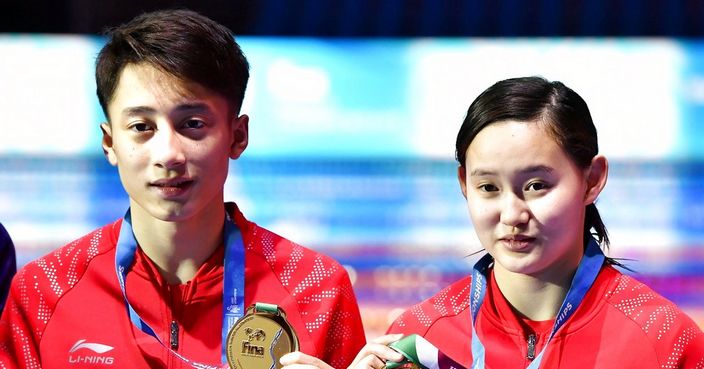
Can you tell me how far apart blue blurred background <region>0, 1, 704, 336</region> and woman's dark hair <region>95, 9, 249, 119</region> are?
4.81 m

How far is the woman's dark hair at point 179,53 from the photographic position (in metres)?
2.49

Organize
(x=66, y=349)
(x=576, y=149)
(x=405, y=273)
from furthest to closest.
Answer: (x=405, y=273)
(x=66, y=349)
(x=576, y=149)

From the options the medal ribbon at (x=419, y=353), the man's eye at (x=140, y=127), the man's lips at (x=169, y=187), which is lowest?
the medal ribbon at (x=419, y=353)

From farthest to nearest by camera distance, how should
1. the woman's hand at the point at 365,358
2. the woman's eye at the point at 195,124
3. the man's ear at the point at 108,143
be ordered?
the man's ear at the point at 108,143
the woman's eye at the point at 195,124
the woman's hand at the point at 365,358

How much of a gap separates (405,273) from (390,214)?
104 cm

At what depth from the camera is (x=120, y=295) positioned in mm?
2594

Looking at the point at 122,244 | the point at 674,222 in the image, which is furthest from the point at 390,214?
the point at 122,244

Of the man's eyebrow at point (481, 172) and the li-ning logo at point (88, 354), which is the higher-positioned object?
the man's eyebrow at point (481, 172)

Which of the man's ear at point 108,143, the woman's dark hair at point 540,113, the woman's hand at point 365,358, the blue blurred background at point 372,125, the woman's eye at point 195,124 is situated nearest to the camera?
the woman's hand at point 365,358

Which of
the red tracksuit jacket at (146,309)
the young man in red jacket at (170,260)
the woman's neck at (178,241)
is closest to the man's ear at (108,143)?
the young man in red jacket at (170,260)

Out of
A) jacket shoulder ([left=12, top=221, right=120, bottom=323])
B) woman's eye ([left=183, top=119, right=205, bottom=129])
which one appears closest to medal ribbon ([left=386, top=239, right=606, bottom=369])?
woman's eye ([left=183, top=119, right=205, bottom=129])

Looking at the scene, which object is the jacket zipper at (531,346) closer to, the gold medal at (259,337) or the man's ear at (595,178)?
the man's ear at (595,178)

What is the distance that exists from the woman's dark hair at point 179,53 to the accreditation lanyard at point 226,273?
30 cm

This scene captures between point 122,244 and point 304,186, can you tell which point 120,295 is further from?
point 304,186
